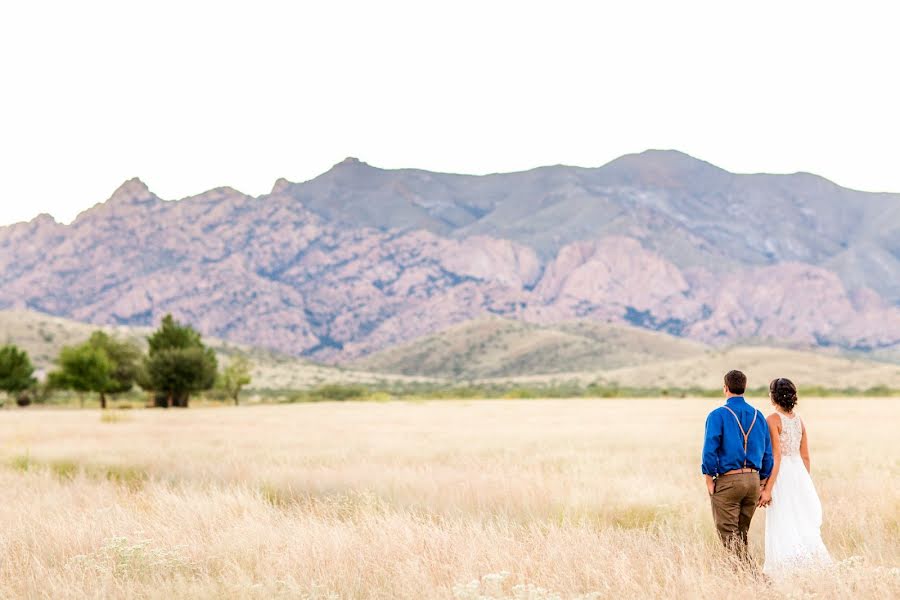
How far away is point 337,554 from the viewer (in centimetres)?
775

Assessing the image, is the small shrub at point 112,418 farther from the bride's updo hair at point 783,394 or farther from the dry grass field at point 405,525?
the bride's updo hair at point 783,394

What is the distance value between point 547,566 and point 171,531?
4.31 meters

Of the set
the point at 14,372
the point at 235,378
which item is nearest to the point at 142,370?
the point at 235,378

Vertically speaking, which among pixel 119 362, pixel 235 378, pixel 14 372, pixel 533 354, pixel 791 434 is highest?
pixel 533 354

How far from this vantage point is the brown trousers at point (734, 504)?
7836mm

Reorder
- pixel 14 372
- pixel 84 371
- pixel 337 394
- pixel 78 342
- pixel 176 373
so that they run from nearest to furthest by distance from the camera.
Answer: pixel 176 373, pixel 84 371, pixel 14 372, pixel 337 394, pixel 78 342

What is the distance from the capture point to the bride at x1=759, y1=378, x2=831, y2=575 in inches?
294

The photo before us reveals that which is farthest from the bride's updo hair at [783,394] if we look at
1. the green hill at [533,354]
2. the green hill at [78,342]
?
the green hill at [533,354]

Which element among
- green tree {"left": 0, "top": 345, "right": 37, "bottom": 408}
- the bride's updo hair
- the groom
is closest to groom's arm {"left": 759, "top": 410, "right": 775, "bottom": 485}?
the groom

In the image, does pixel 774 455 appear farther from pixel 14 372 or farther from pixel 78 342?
pixel 78 342

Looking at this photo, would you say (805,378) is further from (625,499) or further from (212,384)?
(625,499)

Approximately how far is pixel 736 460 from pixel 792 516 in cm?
70

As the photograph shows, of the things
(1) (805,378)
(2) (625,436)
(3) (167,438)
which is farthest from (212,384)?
(1) (805,378)

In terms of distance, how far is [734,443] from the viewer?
7.81 metres
